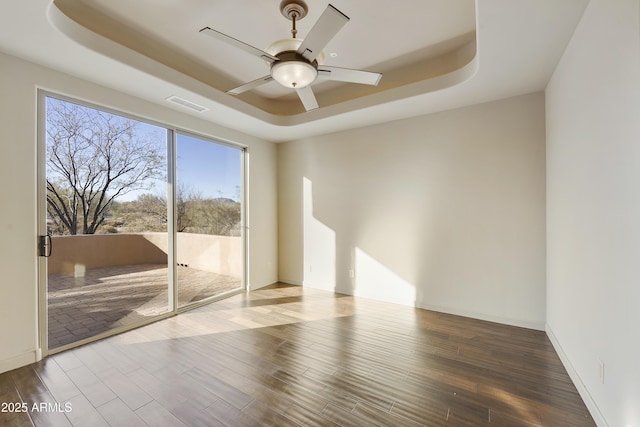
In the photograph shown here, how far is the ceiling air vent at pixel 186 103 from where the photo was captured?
124 inches

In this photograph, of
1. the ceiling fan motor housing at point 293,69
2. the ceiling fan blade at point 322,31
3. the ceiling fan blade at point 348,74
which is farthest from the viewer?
the ceiling fan blade at point 348,74

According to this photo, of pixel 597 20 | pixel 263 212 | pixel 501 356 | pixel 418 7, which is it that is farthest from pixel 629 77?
pixel 263 212

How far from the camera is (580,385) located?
1983 mm

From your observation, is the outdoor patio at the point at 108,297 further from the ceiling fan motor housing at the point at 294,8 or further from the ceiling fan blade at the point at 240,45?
the ceiling fan motor housing at the point at 294,8

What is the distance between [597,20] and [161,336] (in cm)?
442

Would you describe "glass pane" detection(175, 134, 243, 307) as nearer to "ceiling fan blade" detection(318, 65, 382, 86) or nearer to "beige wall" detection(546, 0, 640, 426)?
"ceiling fan blade" detection(318, 65, 382, 86)

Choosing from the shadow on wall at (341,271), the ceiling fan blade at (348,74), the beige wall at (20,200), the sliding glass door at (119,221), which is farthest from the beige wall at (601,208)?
the beige wall at (20,200)

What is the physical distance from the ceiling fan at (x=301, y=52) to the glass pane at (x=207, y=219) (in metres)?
1.87

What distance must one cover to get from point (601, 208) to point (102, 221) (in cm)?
421

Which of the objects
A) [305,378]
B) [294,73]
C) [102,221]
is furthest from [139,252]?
[294,73]

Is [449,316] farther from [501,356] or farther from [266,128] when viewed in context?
[266,128]

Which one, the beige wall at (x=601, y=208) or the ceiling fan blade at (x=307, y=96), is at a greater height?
the ceiling fan blade at (x=307, y=96)

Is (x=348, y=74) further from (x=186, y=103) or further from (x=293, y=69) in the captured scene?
(x=186, y=103)

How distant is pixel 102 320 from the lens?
2.96 metres
